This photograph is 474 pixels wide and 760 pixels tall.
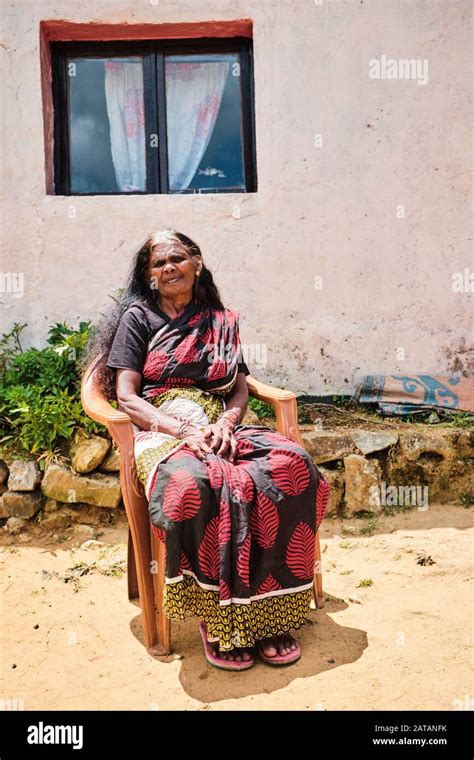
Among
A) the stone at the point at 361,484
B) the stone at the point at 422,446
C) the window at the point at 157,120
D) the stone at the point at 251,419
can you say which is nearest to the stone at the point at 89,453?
the stone at the point at 251,419

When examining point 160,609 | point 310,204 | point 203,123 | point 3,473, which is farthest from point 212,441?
point 203,123

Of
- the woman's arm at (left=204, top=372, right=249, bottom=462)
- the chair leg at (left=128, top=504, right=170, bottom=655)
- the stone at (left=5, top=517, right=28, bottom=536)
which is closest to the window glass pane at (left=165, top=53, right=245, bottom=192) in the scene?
the woman's arm at (left=204, top=372, right=249, bottom=462)

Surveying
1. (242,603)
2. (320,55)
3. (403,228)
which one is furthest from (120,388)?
(320,55)

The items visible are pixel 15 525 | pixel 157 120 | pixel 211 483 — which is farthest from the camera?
pixel 157 120

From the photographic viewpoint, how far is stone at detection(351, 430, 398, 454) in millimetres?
4180

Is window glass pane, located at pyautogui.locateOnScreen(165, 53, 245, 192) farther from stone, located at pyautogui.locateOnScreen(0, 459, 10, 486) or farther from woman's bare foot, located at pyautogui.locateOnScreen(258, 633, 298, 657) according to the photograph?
woman's bare foot, located at pyautogui.locateOnScreen(258, 633, 298, 657)

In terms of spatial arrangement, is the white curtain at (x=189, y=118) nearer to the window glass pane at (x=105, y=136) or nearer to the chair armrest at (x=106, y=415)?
the window glass pane at (x=105, y=136)

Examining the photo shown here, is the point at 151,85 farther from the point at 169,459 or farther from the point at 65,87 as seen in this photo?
the point at 169,459

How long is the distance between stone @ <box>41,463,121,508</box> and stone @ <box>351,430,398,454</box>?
62.3 inches

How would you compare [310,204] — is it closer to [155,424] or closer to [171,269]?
[171,269]

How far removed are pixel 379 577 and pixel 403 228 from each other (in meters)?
2.67

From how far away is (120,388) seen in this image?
2758mm

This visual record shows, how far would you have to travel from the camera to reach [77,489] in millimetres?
3902

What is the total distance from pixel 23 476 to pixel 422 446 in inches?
101
